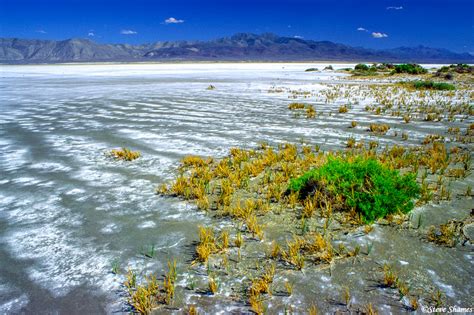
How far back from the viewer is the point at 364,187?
521 centimetres

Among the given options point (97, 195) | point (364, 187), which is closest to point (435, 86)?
point (364, 187)

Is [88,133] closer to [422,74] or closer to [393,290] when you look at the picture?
[393,290]

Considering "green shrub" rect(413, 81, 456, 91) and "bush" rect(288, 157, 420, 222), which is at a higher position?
"green shrub" rect(413, 81, 456, 91)

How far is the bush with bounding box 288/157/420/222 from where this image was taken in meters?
4.86

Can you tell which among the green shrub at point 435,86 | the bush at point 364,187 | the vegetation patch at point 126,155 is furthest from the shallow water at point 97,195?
the green shrub at point 435,86

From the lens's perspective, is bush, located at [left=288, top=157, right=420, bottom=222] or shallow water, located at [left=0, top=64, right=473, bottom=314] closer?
shallow water, located at [left=0, top=64, right=473, bottom=314]

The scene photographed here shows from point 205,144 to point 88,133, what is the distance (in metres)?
4.06

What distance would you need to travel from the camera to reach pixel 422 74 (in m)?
43.0

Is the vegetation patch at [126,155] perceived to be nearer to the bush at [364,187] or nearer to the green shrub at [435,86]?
the bush at [364,187]

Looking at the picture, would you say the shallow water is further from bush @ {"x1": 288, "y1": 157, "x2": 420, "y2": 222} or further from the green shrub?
the green shrub

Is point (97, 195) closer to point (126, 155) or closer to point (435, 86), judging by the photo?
point (126, 155)

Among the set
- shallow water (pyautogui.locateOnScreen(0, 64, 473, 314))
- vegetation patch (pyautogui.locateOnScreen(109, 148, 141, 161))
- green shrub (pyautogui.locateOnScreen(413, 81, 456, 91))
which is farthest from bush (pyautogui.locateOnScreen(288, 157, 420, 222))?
green shrub (pyautogui.locateOnScreen(413, 81, 456, 91))

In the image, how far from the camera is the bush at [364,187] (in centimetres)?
486

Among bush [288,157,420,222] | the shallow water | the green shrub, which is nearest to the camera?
the shallow water
